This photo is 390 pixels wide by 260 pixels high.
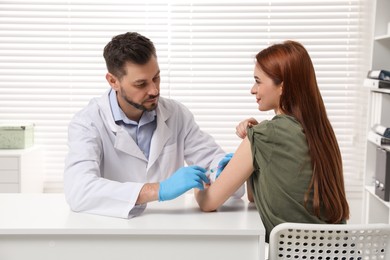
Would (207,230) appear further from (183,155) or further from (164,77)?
(164,77)

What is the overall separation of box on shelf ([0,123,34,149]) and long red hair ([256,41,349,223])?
2.07 meters

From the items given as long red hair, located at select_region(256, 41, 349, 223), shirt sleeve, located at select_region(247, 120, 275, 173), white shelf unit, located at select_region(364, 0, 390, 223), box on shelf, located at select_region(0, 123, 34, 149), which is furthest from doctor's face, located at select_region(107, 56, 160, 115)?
box on shelf, located at select_region(0, 123, 34, 149)

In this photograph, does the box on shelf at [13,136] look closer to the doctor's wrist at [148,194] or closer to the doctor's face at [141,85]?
the doctor's face at [141,85]

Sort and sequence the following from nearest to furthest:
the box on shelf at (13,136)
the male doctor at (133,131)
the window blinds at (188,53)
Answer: the male doctor at (133,131) → the box on shelf at (13,136) → the window blinds at (188,53)

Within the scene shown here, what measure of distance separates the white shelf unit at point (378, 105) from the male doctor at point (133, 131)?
1204mm

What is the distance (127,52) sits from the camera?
190 centimetres

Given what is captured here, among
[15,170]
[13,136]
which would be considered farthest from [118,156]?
[13,136]

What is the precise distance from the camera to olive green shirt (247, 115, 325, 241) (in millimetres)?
1449

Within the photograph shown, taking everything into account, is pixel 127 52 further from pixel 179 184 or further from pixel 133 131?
pixel 179 184

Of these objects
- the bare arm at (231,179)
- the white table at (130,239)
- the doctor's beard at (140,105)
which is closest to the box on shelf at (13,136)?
the doctor's beard at (140,105)

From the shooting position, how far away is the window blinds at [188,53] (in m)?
3.40

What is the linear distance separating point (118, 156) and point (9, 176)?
1.41 metres

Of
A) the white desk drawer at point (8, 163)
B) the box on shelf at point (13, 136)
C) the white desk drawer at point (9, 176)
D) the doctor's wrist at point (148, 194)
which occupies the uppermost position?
the doctor's wrist at point (148, 194)

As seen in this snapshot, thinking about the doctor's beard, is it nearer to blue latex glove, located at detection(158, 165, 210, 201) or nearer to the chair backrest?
blue latex glove, located at detection(158, 165, 210, 201)
